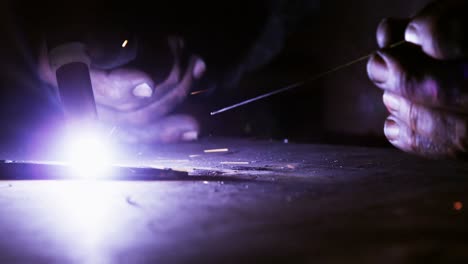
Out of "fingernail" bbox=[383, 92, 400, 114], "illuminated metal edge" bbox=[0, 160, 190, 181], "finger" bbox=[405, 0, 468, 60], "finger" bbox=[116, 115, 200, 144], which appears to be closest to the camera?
"finger" bbox=[405, 0, 468, 60]

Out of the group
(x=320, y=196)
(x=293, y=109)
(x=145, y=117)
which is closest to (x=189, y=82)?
(x=145, y=117)

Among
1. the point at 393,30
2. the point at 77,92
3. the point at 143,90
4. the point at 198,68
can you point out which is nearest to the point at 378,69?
the point at 393,30

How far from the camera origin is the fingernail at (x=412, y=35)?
1.64 metres

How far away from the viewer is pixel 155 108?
358 cm

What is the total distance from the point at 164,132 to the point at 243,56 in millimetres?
942

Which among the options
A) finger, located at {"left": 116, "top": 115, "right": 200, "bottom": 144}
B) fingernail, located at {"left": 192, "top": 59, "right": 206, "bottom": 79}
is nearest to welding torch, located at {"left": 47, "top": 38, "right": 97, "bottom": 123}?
finger, located at {"left": 116, "top": 115, "right": 200, "bottom": 144}

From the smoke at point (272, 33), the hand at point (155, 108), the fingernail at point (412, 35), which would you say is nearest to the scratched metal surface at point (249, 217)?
the fingernail at point (412, 35)

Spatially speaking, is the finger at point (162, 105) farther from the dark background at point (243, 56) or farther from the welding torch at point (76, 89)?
the welding torch at point (76, 89)

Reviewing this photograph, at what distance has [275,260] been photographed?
2.61 feet

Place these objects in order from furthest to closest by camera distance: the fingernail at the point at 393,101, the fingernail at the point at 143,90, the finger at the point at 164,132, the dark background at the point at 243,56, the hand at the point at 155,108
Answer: the finger at the point at 164,132
the hand at the point at 155,108
the fingernail at the point at 143,90
the dark background at the point at 243,56
the fingernail at the point at 393,101

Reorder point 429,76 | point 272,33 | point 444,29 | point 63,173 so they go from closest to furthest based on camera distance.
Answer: point 444,29 < point 429,76 < point 63,173 < point 272,33

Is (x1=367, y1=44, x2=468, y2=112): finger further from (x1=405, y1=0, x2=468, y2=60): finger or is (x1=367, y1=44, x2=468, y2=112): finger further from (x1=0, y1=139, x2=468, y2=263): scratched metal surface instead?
(x1=0, y1=139, x2=468, y2=263): scratched metal surface

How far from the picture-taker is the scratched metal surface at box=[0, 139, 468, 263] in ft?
2.76

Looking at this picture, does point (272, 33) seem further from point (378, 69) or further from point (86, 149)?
point (378, 69)
